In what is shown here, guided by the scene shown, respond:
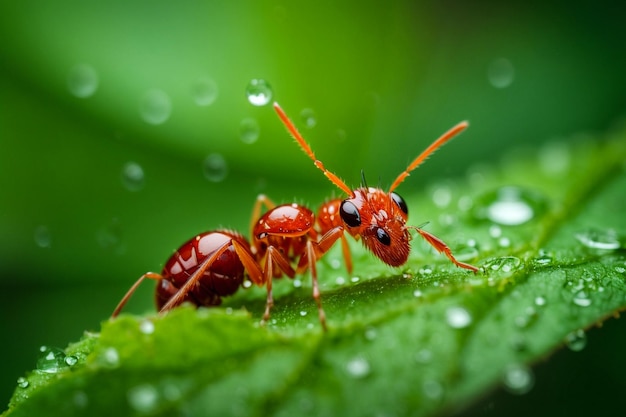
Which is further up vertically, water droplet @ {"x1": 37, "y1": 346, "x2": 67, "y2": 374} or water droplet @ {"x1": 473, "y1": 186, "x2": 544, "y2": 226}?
water droplet @ {"x1": 473, "y1": 186, "x2": 544, "y2": 226}

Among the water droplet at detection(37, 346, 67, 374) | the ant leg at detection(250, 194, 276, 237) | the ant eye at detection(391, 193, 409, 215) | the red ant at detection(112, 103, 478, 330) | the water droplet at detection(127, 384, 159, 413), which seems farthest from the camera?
the ant leg at detection(250, 194, 276, 237)

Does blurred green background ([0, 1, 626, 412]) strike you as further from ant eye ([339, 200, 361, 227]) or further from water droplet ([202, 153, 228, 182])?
ant eye ([339, 200, 361, 227])

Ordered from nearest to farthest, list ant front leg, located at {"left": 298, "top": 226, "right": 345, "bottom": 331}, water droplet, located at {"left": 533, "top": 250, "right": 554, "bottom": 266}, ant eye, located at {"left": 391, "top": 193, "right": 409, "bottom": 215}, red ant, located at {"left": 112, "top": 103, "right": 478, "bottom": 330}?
water droplet, located at {"left": 533, "top": 250, "right": 554, "bottom": 266} → ant front leg, located at {"left": 298, "top": 226, "right": 345, "bottom": 331} → red ant, located at {"left": 112, "top": 103, "right": 478, "bottom": 330} → ant eye, located at {"left": 391, "top": 193, "right": 409, "bottom": 215}

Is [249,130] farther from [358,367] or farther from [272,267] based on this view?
[358,367]

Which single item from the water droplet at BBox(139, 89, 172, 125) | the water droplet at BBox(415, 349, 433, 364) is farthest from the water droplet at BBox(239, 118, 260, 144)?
the water droplet at BBox(415, 349, 433, 364)

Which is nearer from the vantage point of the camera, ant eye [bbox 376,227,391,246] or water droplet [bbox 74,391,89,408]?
water droplet [bbox 74,391,89,408]

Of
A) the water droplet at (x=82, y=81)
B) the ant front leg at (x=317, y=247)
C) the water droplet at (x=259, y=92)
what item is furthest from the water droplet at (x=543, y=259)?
the water droplet at (x=82, y=81)

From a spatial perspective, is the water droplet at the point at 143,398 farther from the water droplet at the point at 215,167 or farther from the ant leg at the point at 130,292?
the water droplet at the point at 215,167
